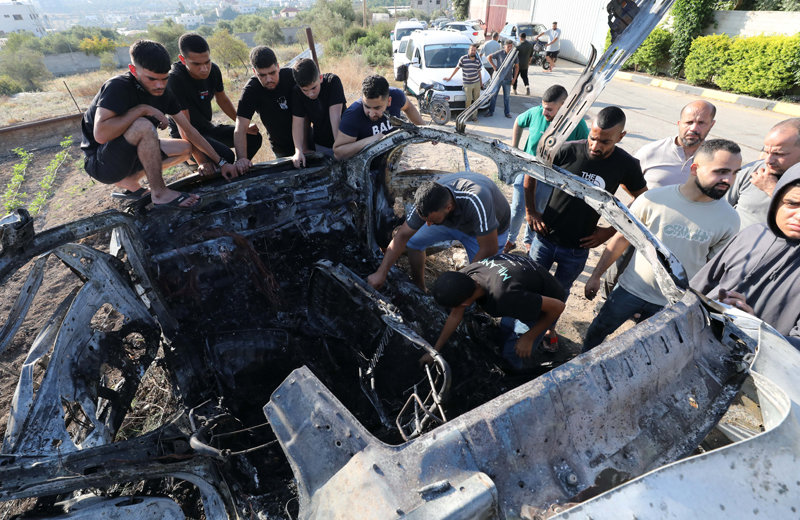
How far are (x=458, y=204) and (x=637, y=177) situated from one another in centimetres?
130

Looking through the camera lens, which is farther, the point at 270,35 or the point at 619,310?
the point at 270,35

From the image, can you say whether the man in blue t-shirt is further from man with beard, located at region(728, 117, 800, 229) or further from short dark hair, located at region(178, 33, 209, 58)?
man with beard, located at region(728, 117, 800, 229)

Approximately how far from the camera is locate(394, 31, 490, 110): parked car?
9.08 m

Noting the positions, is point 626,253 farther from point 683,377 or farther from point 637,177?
point 683,377

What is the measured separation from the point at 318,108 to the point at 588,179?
2.45 m

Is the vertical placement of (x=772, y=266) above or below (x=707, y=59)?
above

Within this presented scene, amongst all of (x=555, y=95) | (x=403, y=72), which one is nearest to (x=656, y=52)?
(x=403, y=72)

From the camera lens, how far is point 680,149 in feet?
10.5

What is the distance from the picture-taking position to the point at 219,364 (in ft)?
8.61

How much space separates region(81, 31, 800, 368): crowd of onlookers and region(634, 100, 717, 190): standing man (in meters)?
0.01

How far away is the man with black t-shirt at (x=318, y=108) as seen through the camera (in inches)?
146

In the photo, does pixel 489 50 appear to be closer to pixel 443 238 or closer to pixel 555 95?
pixel 555 95

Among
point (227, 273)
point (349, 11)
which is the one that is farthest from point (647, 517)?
point (349, 11)

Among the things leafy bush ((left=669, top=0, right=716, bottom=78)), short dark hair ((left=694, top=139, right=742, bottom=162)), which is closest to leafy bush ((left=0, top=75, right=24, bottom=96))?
→ short dark hair ((left=694, top=139, right=742, bottom=162))
